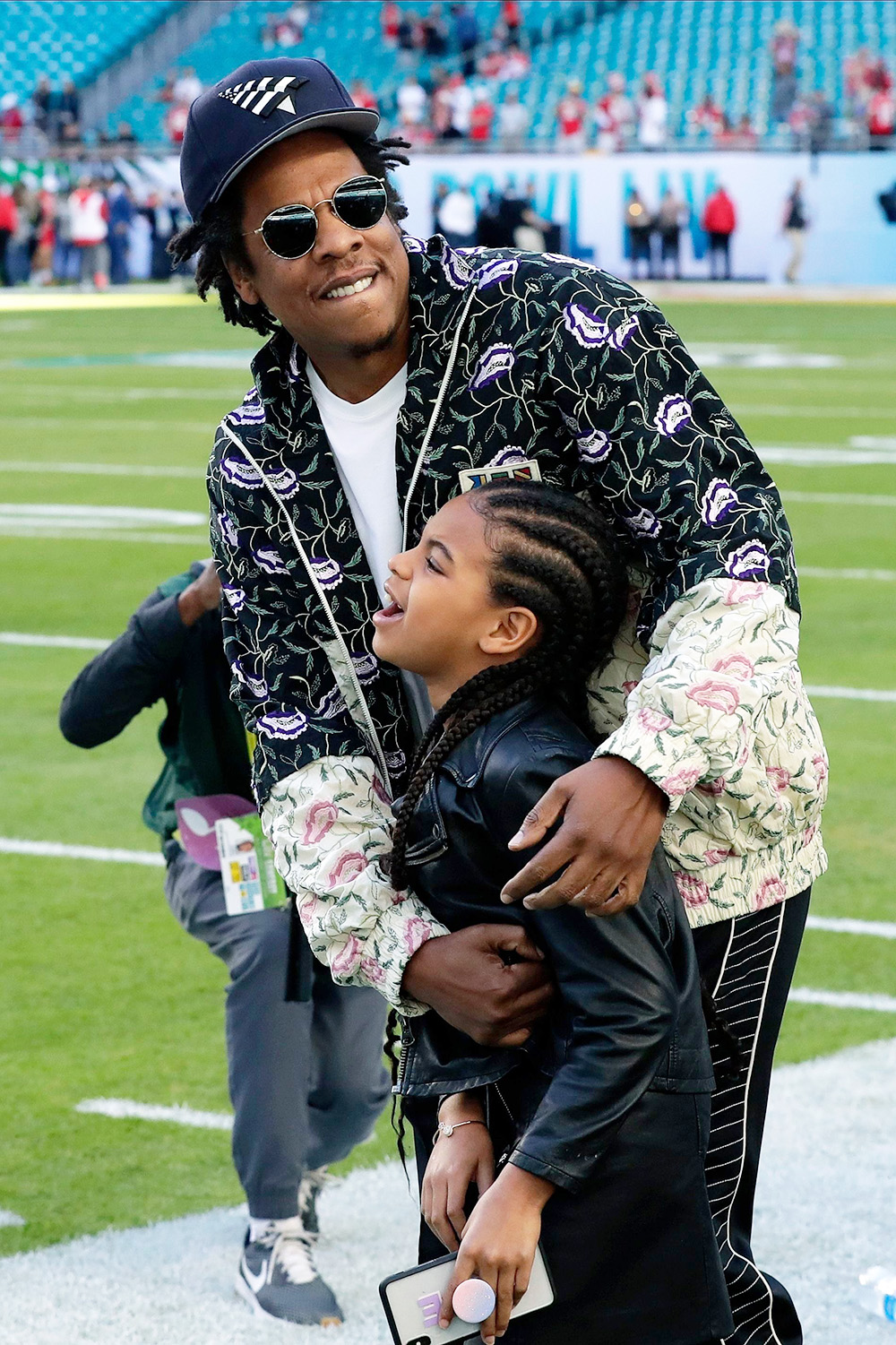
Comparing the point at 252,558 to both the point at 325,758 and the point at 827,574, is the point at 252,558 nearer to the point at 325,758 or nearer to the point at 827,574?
the point at 325,758

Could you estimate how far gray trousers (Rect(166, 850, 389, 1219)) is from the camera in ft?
12.5

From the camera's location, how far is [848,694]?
27.6ft

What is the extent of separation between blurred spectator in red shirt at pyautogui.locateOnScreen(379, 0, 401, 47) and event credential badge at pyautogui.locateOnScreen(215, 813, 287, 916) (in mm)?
41921

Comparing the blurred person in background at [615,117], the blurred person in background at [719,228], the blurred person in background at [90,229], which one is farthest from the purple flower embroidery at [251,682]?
the blurred person in background at [90,229]

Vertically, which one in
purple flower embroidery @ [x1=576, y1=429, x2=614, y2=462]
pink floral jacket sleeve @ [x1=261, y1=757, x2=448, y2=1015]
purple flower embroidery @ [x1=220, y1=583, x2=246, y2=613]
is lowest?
pink floral jacket sleeve @ [x1=261, y1=757, x2=448, y2=1015]

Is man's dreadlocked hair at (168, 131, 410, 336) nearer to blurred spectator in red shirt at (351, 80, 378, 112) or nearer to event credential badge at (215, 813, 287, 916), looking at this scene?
event credential badge at (215, 813, 287, 916)

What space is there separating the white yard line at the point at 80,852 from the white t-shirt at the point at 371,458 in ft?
13.0

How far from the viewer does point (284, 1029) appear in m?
3.84

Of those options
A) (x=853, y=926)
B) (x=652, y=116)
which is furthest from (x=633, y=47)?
(x=853, y=926)

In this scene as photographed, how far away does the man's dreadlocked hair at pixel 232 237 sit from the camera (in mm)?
2748

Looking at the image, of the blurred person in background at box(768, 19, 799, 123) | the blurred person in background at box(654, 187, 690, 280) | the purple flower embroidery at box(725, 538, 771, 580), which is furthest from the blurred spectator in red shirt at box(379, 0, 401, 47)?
the purple flower embroidery at box(725, 538, 771, 580)

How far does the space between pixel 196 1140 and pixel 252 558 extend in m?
2.20

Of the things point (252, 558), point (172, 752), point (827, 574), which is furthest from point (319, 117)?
point (827, 574)

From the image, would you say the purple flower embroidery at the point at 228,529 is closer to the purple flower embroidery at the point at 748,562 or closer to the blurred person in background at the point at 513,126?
the purple flower embroidery at the point at 748,562
